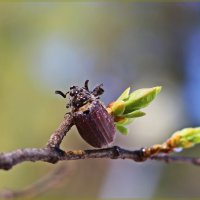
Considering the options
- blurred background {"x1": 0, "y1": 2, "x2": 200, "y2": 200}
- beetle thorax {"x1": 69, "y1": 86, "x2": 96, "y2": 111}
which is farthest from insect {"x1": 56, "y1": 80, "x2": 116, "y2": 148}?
blurred background {"x1": 0, "y1": 2, "x2": 200, "y2": 200}

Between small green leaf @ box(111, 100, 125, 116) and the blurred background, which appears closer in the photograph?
small green leaf @ box(111, 100, 125, 116)

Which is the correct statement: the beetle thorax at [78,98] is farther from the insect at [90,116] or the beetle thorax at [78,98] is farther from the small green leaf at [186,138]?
the small green leaf at [186,138]

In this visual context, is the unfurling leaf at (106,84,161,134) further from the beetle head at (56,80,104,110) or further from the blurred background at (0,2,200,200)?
the blurred background at (0,2,200,200)

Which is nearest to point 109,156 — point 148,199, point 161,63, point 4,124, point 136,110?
point 136,110

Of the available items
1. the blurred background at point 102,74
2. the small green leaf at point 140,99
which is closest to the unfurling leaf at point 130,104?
the small green leaf at point 140,99

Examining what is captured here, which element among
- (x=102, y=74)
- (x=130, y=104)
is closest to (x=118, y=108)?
(x=130, y=104)
